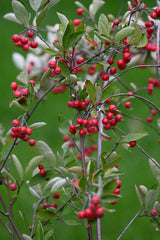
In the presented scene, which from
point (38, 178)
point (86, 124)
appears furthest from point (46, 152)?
A: point (86, 124)

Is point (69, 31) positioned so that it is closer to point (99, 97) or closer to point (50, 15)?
point (99, 97)

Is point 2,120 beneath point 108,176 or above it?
beneath

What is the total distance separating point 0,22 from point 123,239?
390 centimetres

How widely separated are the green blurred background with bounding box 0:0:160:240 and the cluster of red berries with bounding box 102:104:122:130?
274mm

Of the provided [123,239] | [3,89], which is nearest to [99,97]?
[123,239]

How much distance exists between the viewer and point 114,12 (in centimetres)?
509

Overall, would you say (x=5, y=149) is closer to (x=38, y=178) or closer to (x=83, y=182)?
(x=38, y=178)

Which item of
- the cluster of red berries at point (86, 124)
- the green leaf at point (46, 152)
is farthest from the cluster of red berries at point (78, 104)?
the green leaf at point (46, 152)

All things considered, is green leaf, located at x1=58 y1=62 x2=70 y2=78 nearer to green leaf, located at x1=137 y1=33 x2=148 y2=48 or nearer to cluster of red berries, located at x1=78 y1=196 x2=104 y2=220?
Answer: green leaf, located at x1=137 y1=33 x2=148 y2=48

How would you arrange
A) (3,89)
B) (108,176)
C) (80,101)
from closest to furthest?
1. (108,176)
2. (80,101)
3. (3,89)

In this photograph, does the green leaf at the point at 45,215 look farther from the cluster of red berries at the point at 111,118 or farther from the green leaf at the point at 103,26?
the green leaf at the point at 103,26

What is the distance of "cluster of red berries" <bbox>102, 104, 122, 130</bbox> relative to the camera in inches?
43.7

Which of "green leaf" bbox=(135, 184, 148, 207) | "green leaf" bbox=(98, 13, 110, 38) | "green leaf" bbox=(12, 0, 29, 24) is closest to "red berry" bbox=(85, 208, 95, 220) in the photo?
"green leaf" bbox=(135, 184, 148, 207)

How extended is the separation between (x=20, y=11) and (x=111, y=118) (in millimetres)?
442
